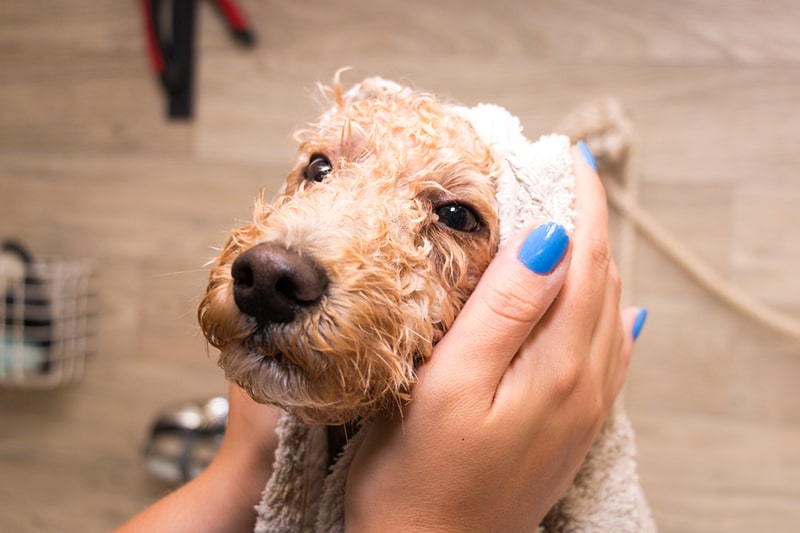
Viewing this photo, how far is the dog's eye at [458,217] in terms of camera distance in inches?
22.3

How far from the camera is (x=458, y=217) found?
569 mm

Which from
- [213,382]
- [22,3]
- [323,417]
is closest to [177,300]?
[213,382]

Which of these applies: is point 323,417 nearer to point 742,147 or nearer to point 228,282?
point 228,282

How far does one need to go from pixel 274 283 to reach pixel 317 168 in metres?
0.23

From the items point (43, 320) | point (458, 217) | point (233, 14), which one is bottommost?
point (43, 320)

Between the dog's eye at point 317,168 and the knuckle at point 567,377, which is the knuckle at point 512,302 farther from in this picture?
the dog's eye at point 317,168

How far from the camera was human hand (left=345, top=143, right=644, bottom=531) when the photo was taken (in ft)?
1.54

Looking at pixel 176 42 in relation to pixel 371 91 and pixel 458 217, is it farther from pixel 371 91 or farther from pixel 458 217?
pixel 458 217

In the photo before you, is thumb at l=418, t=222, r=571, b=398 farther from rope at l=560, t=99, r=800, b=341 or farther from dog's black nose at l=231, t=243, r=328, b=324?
rope at l=560, t=99, r=800, b=341

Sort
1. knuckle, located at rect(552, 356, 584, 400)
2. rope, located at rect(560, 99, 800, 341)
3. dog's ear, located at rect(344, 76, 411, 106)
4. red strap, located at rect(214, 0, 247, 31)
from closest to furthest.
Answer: knuckle, located at rect(552, 356, 584, 400) → dog's ear, located at rect(344, 76, 411, 106) → rope, located at rect(560, 99, 800, 341) → red strap, located at rect(214, 0, 247, 31)

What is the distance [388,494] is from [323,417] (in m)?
0.08

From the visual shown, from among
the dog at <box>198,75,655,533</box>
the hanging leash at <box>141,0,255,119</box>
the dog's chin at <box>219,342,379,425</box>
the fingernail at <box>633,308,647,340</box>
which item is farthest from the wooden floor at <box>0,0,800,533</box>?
the dog's chin at <box>219,342,379,425</box>

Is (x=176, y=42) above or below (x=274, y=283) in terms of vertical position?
below

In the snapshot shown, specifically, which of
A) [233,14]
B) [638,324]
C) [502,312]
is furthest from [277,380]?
[233,14]
